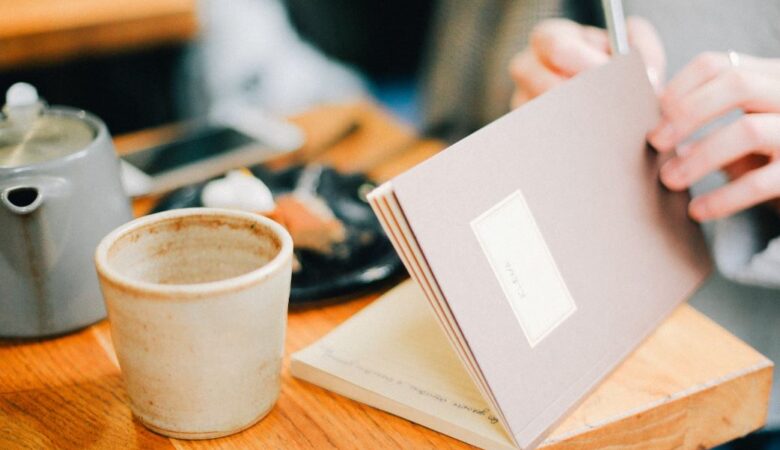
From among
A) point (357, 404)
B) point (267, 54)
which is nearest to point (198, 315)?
point (357, 404)

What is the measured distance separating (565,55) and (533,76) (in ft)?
0.20

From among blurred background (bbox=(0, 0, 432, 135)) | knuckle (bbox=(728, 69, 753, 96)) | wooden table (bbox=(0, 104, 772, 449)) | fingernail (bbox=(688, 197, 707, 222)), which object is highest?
knuckle (bbox=(728, 69, 753, 96))

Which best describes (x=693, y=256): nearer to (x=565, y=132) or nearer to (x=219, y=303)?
(x=565, y=132)

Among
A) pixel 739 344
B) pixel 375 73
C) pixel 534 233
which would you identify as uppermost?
pixel 534 233

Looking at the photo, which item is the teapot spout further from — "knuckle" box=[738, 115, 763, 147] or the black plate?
"knuckle" box=[738, 115, 763, 147]

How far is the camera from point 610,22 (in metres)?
0.64

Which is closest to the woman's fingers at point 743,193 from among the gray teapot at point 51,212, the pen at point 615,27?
the pen at point 615,27

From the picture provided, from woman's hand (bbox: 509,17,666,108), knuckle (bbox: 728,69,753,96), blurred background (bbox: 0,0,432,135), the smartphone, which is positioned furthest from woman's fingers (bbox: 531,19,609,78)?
blurred background (bbox: 0,0,432,135)

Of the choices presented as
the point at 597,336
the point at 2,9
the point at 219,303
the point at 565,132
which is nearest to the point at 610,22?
the point at 565,132

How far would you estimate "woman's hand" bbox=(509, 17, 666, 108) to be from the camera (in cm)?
68

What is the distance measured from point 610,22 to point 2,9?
4.15 feet

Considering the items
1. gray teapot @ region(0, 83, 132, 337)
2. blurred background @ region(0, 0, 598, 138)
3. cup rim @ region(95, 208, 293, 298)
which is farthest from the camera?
blurred background @ region(0, 0, 598, 138)

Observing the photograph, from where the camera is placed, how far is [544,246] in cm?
49

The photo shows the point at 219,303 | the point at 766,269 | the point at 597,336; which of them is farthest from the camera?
the point at 766,269
